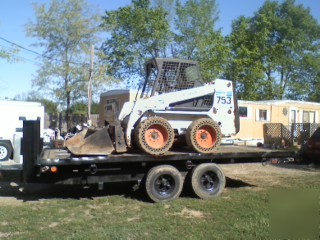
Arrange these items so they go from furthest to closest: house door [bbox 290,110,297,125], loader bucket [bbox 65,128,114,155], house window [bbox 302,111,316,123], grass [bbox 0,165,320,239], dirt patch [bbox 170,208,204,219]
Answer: house window [bbox 302,111,316,123], house door [bbox 290,110,297,125], loader bucket [bbox 65,128,114,155], dirt patch [bbox 170,208,204,219], grass [bbox 0,165,320,239]

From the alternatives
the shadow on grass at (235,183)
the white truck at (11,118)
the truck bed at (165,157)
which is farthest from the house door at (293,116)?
the truck bed at (165,157)

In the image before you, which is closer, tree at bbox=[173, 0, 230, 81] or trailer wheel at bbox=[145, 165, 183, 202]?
trailer wheel at bbox=[145, 165, 183, 202]

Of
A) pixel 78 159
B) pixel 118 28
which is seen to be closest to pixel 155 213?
pixel 78 159

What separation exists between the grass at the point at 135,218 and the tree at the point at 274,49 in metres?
26.1

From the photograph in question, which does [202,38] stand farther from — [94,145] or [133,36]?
[94,145]

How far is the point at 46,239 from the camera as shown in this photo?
5.95 metres

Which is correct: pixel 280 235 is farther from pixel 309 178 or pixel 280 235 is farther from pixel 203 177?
pixel 309 178

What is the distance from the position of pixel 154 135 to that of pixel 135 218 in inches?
76.2

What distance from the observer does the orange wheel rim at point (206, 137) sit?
9.02 m

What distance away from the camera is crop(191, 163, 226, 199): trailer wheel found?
350 inches

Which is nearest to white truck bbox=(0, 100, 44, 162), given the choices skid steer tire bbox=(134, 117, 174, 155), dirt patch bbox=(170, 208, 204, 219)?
skid steer tire bbox=(134, 117, 174, 155)

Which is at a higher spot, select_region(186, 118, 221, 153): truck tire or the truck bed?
select_region(186, 118, 221, 153): truck tire

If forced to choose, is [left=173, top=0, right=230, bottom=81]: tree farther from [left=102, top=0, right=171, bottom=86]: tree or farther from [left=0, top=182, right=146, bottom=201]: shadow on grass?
[left=0, top=182, right=146, bottom=201]: shadow on grass

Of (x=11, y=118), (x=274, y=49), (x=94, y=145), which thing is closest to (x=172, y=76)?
(x=94, y=145)
